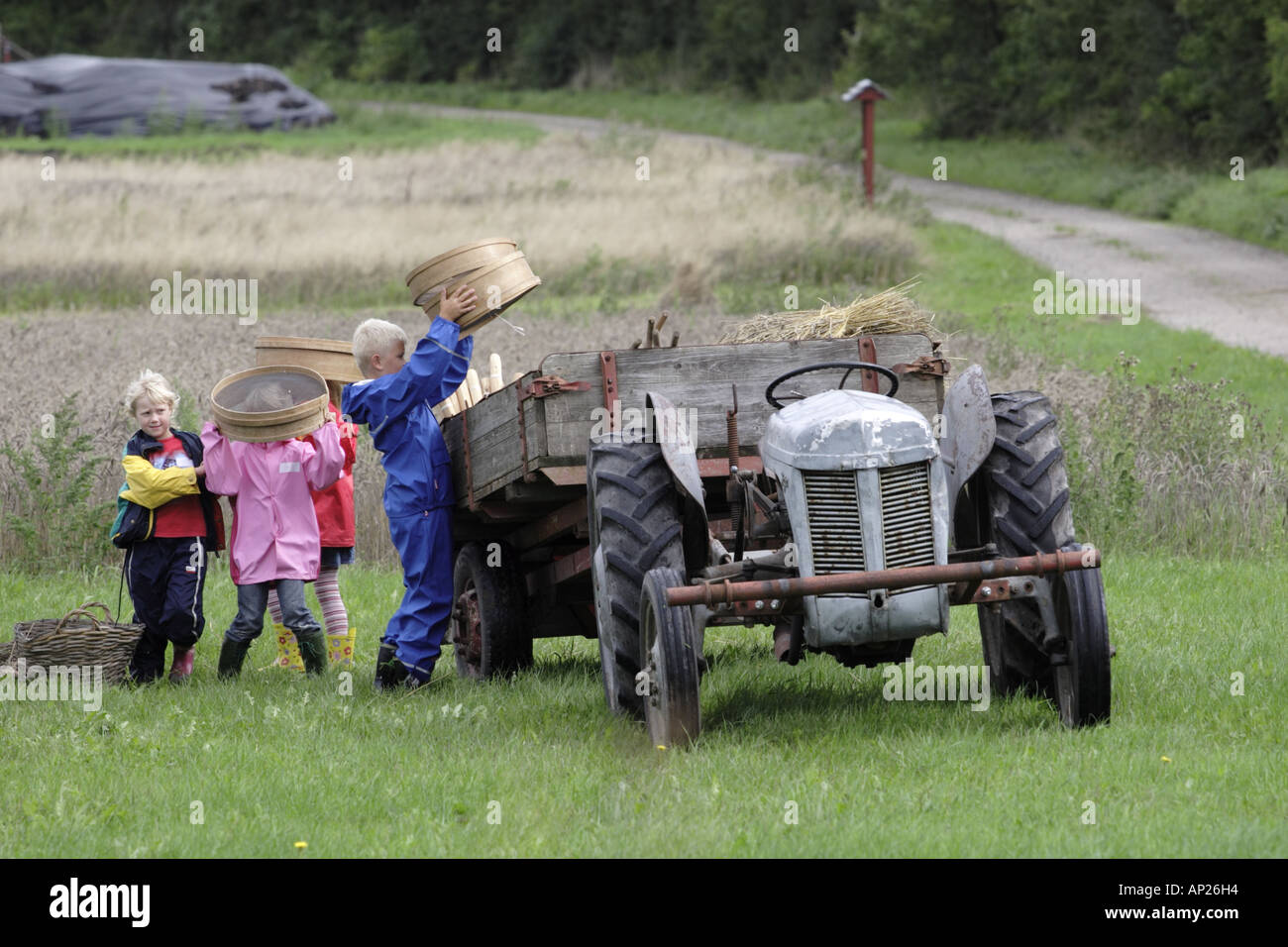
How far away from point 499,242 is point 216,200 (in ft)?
78.6

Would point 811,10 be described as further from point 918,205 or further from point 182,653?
point 182,653

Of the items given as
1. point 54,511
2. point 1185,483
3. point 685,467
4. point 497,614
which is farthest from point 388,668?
point 1185,483

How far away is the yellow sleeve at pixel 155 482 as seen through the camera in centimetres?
830

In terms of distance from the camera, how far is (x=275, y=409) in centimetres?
829

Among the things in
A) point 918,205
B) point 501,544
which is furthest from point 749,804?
point 918,205

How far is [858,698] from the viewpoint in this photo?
7.48 meters

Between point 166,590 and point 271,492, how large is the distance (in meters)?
0.73

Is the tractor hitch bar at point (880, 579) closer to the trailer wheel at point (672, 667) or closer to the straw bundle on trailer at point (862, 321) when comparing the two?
the trailer wheel at point (672, 667)

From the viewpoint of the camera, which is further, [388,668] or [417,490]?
[388,668]

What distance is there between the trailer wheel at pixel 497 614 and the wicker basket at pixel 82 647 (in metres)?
1.70

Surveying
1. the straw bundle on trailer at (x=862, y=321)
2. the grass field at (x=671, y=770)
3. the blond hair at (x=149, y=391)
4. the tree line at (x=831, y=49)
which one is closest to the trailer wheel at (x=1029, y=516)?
the grass field at (x=671, y=770)

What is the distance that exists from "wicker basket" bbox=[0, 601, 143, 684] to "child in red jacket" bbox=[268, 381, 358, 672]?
813 millimetres

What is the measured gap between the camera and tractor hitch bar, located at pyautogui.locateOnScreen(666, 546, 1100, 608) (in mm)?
5941

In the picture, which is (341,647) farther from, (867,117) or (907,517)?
(867,117)
